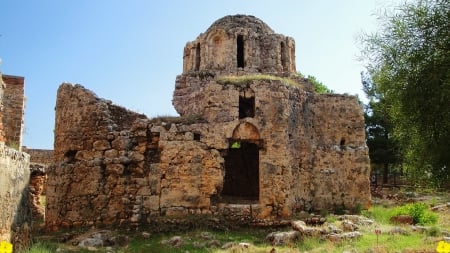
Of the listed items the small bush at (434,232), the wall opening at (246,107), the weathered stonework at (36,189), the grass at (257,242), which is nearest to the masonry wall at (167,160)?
the wall opening at (246,107)

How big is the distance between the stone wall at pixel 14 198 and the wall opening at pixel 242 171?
35.6ft

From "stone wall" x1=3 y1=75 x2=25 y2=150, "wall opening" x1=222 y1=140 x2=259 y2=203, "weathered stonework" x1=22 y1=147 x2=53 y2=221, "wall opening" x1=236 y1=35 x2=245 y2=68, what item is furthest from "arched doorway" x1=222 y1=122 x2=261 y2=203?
"stone wall" x1=3 y1=75 x2=25 y2=150

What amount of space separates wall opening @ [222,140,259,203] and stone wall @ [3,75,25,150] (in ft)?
26.2

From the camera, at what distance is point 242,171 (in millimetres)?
19062

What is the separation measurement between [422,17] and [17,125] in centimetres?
1429

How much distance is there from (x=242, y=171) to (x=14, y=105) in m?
9.10

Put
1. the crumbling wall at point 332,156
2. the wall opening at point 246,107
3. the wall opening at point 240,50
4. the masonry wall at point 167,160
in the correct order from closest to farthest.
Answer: the masonry wall at point 167,160, the wall opening at point 246,107, the crumbling wall at point 332,156, the wall opening at point 240,50

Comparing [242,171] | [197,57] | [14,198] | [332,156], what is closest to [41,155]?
[197,57]

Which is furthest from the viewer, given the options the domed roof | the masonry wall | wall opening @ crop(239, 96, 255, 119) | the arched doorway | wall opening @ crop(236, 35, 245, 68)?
the domed roof

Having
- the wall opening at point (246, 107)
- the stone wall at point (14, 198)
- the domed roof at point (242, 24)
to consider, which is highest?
the domed roof at point (242, 24)

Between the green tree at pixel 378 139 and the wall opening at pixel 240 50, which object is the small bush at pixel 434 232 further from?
the green tree at pixel 378 139

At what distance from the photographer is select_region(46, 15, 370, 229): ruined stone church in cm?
1363

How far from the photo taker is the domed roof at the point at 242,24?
20.8 metres

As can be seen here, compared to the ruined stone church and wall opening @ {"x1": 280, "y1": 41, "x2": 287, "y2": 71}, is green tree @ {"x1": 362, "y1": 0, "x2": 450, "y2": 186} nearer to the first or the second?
the ruined stone church
